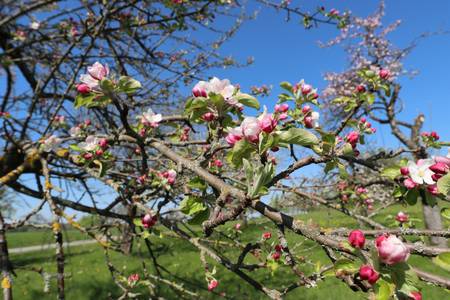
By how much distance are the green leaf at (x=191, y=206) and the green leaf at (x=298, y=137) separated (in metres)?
0.35

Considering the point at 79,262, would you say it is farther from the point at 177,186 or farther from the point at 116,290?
the point at 177,186

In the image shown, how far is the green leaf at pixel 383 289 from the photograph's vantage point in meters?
0.70

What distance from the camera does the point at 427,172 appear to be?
1.16 metres

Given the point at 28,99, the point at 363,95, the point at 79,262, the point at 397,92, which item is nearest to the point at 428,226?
the point at 397,92

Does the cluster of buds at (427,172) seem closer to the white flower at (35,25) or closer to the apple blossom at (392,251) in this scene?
the apple blossom at (392,251)

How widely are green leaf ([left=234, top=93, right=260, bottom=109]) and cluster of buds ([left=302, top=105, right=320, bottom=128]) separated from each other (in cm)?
31

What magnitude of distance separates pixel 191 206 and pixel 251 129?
0.33 m

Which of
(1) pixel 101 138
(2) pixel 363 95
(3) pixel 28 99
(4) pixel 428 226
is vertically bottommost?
(4) pixel 428 226

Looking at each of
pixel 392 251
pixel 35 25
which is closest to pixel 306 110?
pixel 392 251

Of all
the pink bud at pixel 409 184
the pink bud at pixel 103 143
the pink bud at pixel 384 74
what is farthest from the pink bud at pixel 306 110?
the pink bud at pixel 384 74

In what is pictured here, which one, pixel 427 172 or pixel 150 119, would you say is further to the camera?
pixel 150 119

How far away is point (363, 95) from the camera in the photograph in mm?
2145

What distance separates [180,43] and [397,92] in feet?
16.3

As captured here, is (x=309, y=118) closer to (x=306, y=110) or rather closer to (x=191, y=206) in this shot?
(x=306, y=110)
